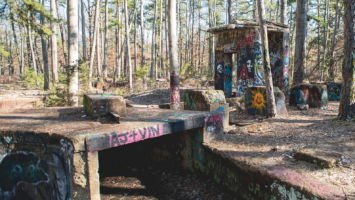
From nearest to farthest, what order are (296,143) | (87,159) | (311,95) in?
(87,159) < (296,143) < (311,95)

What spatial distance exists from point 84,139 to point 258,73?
950 centimetres

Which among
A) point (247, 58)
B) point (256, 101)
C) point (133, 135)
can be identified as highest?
point (247, 58)

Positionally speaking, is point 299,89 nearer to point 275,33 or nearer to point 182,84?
point 275,33

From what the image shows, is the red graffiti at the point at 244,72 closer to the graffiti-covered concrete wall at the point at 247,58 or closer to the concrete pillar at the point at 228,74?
the graffiti-covered concrete wall at the point at 247,58

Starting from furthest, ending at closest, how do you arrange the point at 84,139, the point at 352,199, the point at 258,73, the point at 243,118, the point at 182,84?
the point at 182,84 → the point at 258,73 → the point at 243,118 → the point at 84,139 → the point at 352,199

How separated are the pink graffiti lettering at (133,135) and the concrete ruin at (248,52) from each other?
721 cm

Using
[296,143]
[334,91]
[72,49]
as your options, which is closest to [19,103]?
[72,49]

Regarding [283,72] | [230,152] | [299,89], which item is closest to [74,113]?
[230,152]

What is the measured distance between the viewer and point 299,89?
32.4 ft

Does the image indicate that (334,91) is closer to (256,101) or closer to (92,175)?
(256,101)

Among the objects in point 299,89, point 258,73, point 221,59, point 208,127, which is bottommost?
point 208,127

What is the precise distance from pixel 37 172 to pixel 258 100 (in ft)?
22.5

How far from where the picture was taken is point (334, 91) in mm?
12203

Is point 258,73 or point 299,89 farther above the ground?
point 258,73
